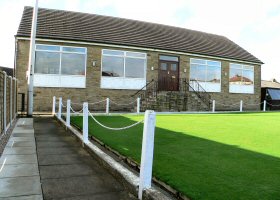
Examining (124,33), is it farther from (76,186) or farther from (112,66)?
(76,186)

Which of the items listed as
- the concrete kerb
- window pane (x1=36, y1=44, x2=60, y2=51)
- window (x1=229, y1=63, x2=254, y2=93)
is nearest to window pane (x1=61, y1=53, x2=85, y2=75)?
window pane (x1=36, y1=44, x2=60, y2=51)

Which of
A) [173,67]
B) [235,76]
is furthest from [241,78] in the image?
[173,67]

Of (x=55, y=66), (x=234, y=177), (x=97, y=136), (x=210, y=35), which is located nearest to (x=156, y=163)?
(x=234, y=177)

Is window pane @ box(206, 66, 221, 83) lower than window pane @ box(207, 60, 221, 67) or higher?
lower

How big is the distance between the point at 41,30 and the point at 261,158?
17.7 meters

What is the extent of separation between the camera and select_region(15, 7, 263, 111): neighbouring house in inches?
787

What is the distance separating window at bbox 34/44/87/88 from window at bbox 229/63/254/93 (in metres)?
13.1

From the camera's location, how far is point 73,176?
→ 210 inches

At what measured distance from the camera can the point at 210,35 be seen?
30.7 m

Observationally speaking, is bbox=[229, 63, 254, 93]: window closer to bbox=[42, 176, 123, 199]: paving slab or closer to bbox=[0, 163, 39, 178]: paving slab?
bbox=[0, 163, 39, 178]: paving slab

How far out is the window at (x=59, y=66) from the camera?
65.0 feet

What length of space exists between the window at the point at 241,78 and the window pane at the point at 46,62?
1462cm

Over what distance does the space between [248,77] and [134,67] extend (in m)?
11.5

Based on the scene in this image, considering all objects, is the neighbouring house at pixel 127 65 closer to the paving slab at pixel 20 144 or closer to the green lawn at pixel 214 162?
the paving slab at pixel 20 144
